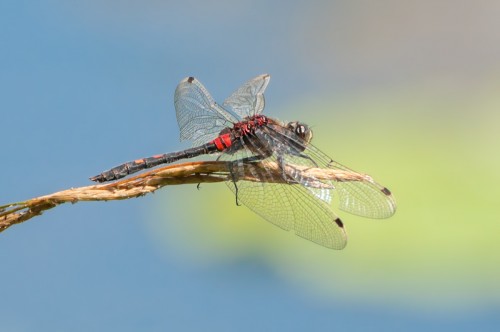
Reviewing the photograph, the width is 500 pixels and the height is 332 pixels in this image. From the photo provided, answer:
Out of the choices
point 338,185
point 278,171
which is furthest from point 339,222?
point 278,171

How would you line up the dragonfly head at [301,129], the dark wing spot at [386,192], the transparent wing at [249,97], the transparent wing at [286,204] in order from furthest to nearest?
the transparent wing at [249,97] < the dragonfly head at [301,129] < the transparent wing at [286,204] < the dark wing spot at [386,192]

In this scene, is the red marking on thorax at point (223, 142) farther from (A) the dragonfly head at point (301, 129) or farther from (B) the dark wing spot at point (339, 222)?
(B) the dark wing spot at point (339, 222)

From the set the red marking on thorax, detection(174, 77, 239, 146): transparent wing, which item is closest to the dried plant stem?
the red marking on thorax

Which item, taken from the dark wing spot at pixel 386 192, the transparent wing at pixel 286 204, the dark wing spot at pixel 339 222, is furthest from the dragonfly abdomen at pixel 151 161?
the dark wing spot at pixel 386 192

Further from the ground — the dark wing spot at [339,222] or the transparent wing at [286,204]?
the transparent wing at [286,204]

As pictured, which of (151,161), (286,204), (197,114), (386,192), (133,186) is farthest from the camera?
(197,114)

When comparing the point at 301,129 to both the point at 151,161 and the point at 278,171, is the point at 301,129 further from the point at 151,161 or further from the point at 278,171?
the point at 151,161

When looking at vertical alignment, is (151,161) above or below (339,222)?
above
